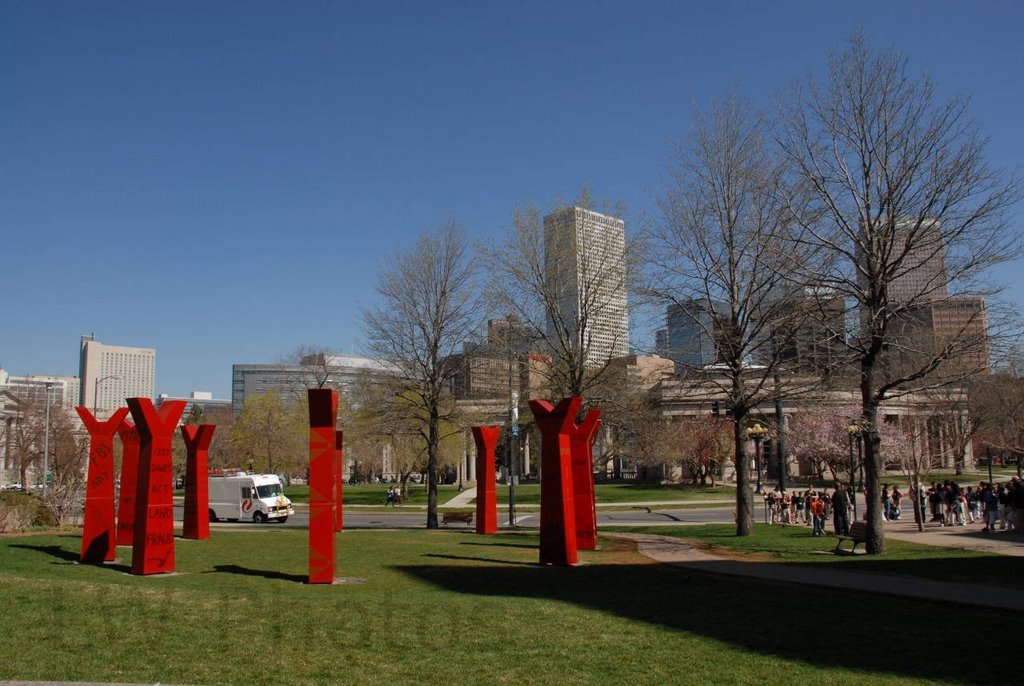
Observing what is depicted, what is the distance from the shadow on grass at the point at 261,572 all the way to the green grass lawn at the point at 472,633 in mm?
338

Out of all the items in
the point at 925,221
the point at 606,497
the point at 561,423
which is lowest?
the point at 606,497

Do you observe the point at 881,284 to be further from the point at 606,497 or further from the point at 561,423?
the point at 606,497

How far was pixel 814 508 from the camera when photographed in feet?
88.6

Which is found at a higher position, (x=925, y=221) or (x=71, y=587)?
(x=925, y=221)

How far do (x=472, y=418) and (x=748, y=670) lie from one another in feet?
91.1

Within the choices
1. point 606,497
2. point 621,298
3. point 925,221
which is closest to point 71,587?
point 925,221

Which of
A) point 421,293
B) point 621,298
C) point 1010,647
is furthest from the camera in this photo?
point 421,293

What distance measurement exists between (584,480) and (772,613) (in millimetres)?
10261

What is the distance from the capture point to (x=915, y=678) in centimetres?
806

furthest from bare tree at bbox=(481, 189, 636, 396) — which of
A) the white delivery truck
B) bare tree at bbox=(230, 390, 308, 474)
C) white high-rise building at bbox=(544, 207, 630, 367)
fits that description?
bare tree at bbox=(230, 390, 308, 474)

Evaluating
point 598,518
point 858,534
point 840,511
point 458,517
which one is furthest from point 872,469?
point 598,518

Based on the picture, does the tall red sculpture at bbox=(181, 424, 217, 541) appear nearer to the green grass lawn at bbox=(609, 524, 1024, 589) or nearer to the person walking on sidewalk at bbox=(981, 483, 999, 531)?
the green grass lawn at bbox=(609, 524, 1024, 589)

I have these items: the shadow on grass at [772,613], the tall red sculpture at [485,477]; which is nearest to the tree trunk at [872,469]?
the shadow on grass at [772,613]

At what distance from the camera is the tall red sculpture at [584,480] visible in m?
21.5
